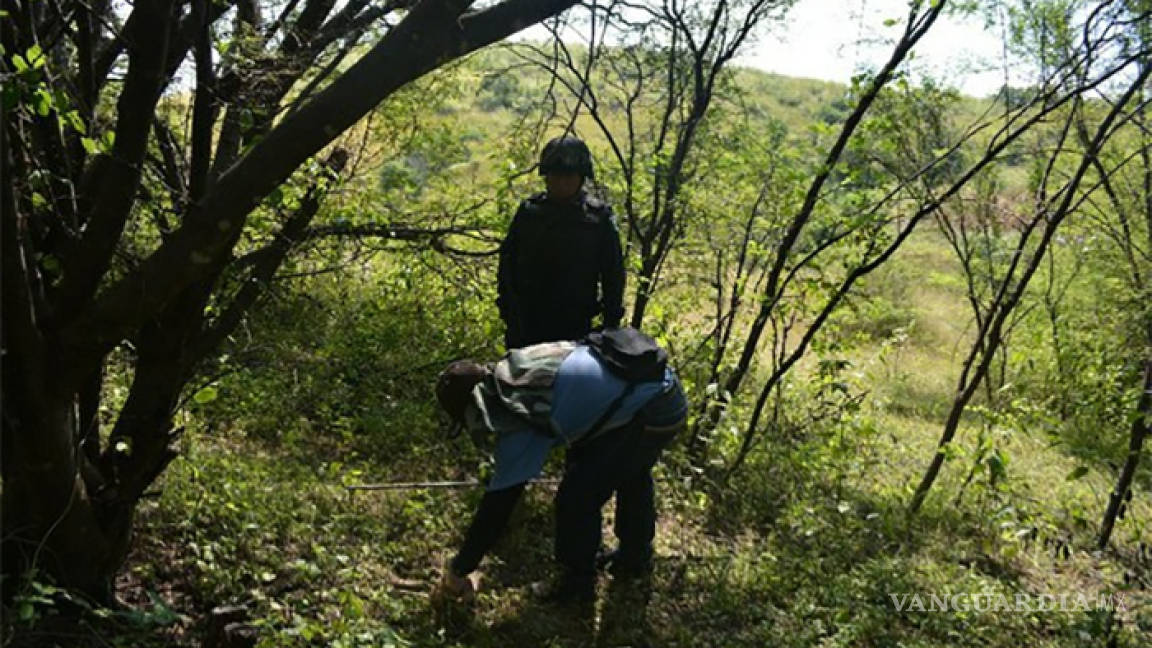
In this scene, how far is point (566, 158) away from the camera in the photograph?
4.05 meters

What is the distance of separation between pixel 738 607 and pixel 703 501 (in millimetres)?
808

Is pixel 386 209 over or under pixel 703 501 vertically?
over

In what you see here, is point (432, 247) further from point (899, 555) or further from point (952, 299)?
point (952, 299)

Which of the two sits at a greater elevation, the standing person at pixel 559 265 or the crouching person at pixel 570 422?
the standing person at pixel 559 265

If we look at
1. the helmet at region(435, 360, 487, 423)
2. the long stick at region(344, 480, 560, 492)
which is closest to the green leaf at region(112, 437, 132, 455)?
the long stick at region(344, 480, 560, 492)

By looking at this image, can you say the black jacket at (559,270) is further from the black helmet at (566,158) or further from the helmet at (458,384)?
the helmet at (458,384)

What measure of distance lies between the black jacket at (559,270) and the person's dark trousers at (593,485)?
0.90m

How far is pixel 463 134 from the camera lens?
8.63 m

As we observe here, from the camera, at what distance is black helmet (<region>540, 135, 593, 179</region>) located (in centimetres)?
405

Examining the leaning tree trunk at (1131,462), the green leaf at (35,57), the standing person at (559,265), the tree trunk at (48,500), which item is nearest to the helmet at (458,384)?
the standing person at (559,265)

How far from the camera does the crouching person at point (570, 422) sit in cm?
327

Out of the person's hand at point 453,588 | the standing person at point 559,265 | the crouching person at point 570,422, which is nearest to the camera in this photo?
the crouching person at point 570,422

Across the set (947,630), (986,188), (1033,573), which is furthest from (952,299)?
(947,630)

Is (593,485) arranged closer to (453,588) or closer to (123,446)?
(453,588)
